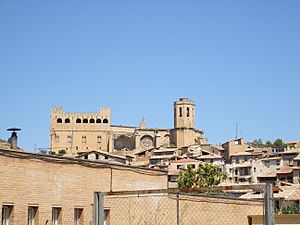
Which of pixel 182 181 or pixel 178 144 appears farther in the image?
pixel 178 144

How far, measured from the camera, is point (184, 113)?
531 ft

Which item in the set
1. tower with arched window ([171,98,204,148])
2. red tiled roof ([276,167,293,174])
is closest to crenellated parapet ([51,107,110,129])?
tower with arched window ([171,98,204,148])

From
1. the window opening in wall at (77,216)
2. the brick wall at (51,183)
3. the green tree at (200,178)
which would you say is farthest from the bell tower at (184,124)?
the window opening in wall at (77,216)

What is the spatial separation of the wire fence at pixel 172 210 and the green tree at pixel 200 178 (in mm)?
39049

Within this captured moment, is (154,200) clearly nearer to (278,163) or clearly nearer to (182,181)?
(182,181)

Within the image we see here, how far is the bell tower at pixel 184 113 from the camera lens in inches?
6289

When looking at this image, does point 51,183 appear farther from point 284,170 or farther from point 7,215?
point 284,170

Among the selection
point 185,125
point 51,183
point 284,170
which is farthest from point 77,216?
point 185,125

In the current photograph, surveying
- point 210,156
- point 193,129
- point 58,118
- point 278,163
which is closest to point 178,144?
point 193,129

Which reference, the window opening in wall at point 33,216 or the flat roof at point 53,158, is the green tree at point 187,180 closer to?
the flat roof at point 53,158

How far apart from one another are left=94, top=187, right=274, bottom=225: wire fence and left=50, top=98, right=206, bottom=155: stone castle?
12328 centimetres

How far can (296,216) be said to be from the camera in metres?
21.7

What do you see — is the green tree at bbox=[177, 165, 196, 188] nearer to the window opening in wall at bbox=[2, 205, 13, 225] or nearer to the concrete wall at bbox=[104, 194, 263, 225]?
the concrete wall at bbox=[104, 194, 263, 225]

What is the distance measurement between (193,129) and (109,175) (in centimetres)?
13929
